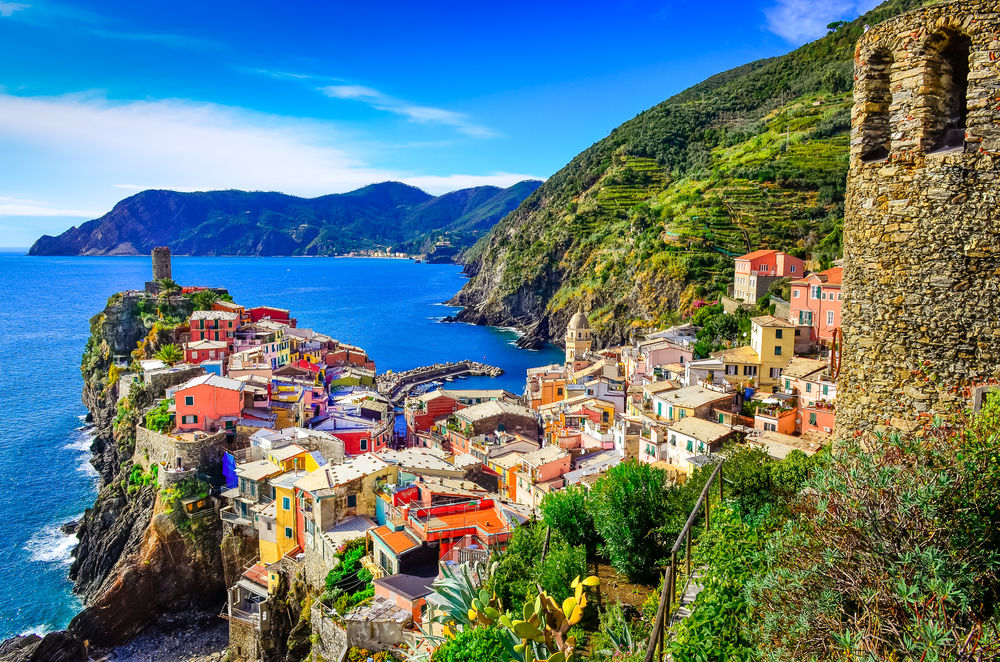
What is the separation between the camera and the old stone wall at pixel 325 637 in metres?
16.7

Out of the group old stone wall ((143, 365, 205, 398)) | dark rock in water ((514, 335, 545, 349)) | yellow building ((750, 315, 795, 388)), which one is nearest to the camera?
yellow building ((750, 315, 795, 388))

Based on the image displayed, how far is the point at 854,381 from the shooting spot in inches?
206

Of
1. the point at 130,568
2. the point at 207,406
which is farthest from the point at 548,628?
the point at 207,406

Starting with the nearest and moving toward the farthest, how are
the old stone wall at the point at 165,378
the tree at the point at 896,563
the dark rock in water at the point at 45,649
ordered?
the tree at the point at 896,563, the dark rock in water at the point at 45,649, the old stone wall at the point at 165,378

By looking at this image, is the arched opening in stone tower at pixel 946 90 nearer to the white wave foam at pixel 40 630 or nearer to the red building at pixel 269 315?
the white wave foam at pixel 40 630

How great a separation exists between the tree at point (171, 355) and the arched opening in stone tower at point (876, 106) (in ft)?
126

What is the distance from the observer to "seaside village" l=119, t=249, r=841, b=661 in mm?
18641

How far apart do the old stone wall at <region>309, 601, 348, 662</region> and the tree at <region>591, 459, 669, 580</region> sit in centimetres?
812

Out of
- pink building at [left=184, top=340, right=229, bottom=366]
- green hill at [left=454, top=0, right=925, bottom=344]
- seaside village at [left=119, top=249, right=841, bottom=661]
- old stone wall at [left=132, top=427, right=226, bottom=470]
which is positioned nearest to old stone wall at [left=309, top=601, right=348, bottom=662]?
seaside village at [left=119, top=249, right=841, bottom=661]

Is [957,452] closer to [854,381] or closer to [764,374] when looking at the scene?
[854,381]

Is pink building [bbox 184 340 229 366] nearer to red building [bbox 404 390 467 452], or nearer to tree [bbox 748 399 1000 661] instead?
red building [bbox 404 390 467 452]

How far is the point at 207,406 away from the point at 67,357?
5008 cm

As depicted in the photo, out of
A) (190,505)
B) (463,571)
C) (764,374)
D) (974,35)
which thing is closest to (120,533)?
(190,505)

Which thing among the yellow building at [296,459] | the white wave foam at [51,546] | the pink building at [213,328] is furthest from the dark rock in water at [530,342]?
the yellow building at [296,459]
